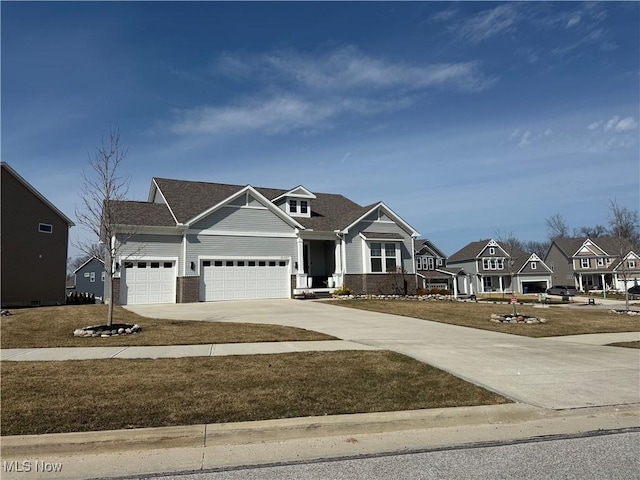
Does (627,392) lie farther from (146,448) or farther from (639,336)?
(639,336)

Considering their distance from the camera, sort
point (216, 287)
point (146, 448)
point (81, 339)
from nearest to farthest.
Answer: point (146, 448), point (81, 339), point (216, 287)

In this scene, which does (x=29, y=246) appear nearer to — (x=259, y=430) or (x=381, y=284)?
(x=381, y=284)

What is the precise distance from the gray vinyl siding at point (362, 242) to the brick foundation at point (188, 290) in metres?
9.60

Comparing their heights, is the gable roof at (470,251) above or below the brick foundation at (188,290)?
above

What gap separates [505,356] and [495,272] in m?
53.4

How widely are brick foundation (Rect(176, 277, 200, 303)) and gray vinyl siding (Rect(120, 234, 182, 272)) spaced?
2.43 ft

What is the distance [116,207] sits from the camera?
14516mm

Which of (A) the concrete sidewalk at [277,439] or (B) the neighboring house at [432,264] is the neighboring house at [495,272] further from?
(A) the concrete sidewalk at [277,439]

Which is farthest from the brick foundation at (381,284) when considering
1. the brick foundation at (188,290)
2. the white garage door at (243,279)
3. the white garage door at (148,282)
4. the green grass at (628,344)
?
the green grass at (628,344)

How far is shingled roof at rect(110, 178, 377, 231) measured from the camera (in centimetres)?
2366


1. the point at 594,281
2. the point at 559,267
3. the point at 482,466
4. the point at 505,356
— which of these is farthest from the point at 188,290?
the point at 594,281

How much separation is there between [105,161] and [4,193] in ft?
44.3

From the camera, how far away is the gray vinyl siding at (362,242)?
28.8 meters

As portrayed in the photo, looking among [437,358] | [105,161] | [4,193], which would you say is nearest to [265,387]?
[437,358]
